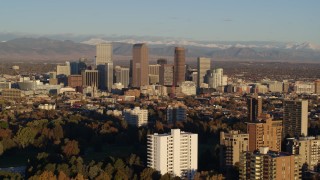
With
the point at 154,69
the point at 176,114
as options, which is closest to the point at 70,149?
the point at 176,114

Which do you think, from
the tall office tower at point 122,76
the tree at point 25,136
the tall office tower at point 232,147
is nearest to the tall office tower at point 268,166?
the tall office tower at point 232,147

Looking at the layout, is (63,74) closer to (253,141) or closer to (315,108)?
(315,108)

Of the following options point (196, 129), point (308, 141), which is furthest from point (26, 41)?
point (308, 141)

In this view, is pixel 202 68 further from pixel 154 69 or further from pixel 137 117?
pixel 137 117

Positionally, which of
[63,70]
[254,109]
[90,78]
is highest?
[63,70]

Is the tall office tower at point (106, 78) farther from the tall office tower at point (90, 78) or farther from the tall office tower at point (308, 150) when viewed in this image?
the tall office tower at point (308, 150)
